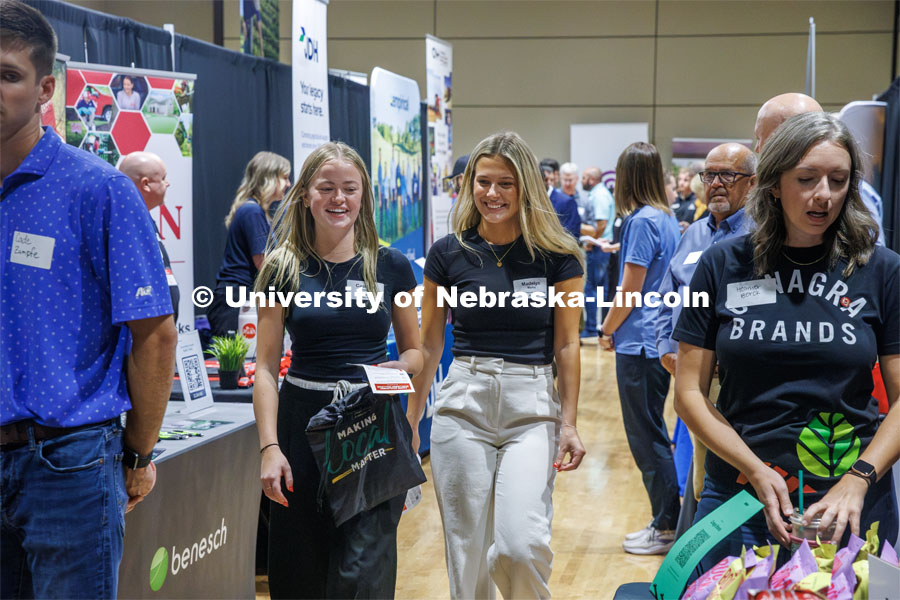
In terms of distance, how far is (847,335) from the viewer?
1600 millimetres

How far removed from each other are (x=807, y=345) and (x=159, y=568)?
1.80m

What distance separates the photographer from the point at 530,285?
98.8 inches

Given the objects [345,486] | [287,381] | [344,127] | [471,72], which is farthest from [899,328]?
[471,72]

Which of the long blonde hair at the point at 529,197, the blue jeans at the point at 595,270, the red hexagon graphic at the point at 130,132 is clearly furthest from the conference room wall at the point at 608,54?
the long blonde hair at the point at 529,197

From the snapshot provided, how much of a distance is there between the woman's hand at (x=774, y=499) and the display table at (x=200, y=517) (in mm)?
1554

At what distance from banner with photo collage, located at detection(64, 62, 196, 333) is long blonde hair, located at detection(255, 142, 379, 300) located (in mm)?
1804

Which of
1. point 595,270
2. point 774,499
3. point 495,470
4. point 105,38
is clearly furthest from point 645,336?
point 595,270

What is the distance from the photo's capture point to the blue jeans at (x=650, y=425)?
12.3 feet

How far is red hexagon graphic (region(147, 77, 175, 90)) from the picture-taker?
4351 mm

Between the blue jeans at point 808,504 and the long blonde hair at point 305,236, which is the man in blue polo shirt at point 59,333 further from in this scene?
the blue jeans at point 808,504

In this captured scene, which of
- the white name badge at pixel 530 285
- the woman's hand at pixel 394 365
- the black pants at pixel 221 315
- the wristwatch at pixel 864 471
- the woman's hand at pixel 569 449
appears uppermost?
the white name badge at pixel 530 285

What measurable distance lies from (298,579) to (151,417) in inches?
29.2

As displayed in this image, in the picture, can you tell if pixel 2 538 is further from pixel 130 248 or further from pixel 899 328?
pixel 899 328

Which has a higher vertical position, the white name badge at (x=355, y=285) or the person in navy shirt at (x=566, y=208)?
the person in navy shirt at (x=566, y=208)
